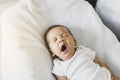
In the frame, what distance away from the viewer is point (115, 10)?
4.45 feet

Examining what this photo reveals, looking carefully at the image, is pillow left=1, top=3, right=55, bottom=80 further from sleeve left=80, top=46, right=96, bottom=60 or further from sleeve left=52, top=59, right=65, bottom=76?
sleeve left=80, top=46, right=96, bottom=60

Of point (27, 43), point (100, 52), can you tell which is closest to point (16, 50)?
point (27, 43)

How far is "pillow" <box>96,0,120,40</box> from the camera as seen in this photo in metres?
1.35

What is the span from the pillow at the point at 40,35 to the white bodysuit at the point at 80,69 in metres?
0.05

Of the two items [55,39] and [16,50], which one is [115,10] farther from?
[16,50]

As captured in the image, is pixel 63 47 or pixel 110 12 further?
pixel 110 12

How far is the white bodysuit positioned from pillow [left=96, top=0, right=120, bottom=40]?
374 mm

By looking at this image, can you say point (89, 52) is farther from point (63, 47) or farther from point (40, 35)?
point (40, 35)

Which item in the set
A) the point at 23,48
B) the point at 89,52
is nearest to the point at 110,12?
the point at 89,52

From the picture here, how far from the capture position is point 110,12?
4.57ft

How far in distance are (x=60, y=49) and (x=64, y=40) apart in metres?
0.05

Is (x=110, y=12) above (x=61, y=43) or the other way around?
the other way around

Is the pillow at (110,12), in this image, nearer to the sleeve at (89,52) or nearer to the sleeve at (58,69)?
the sleeve at (89,52)

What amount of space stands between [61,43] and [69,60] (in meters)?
0.09
